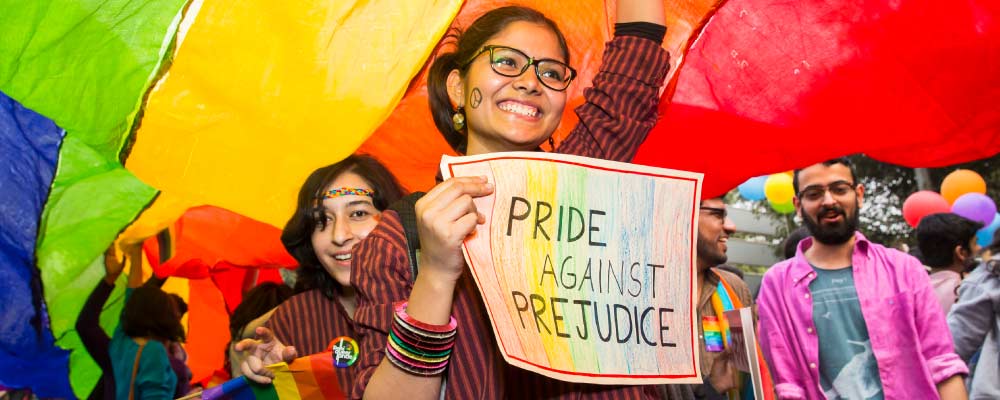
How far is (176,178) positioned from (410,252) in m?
1.30

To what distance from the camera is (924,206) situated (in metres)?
8.80

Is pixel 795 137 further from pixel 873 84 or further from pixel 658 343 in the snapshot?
pixel 658 343

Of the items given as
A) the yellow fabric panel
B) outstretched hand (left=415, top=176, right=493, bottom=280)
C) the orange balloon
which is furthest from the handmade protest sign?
the orange balloon

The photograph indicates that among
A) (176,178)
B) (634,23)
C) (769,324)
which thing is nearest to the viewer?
(634,23)

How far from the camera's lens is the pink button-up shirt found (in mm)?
3748

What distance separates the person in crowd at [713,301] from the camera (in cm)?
333

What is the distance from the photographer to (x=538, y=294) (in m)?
1.63

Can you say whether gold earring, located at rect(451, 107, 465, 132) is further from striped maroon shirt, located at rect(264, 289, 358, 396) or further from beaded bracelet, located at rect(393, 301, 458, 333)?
striped maroon shirt, located at rect(264, 289, 358, 396)

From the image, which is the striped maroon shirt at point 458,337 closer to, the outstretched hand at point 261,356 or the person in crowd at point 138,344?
the outstretched hand at point 261,356

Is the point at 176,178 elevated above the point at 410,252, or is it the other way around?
the point at 176,178

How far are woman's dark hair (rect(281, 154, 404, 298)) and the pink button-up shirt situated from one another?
6.04 feet

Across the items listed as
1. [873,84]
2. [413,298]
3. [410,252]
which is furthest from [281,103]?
[873,84]

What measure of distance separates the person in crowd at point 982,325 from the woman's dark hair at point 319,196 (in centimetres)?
→ 293

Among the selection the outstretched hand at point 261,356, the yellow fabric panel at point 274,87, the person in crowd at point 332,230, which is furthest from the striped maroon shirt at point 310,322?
the yellow fabric panel at point 274,87
